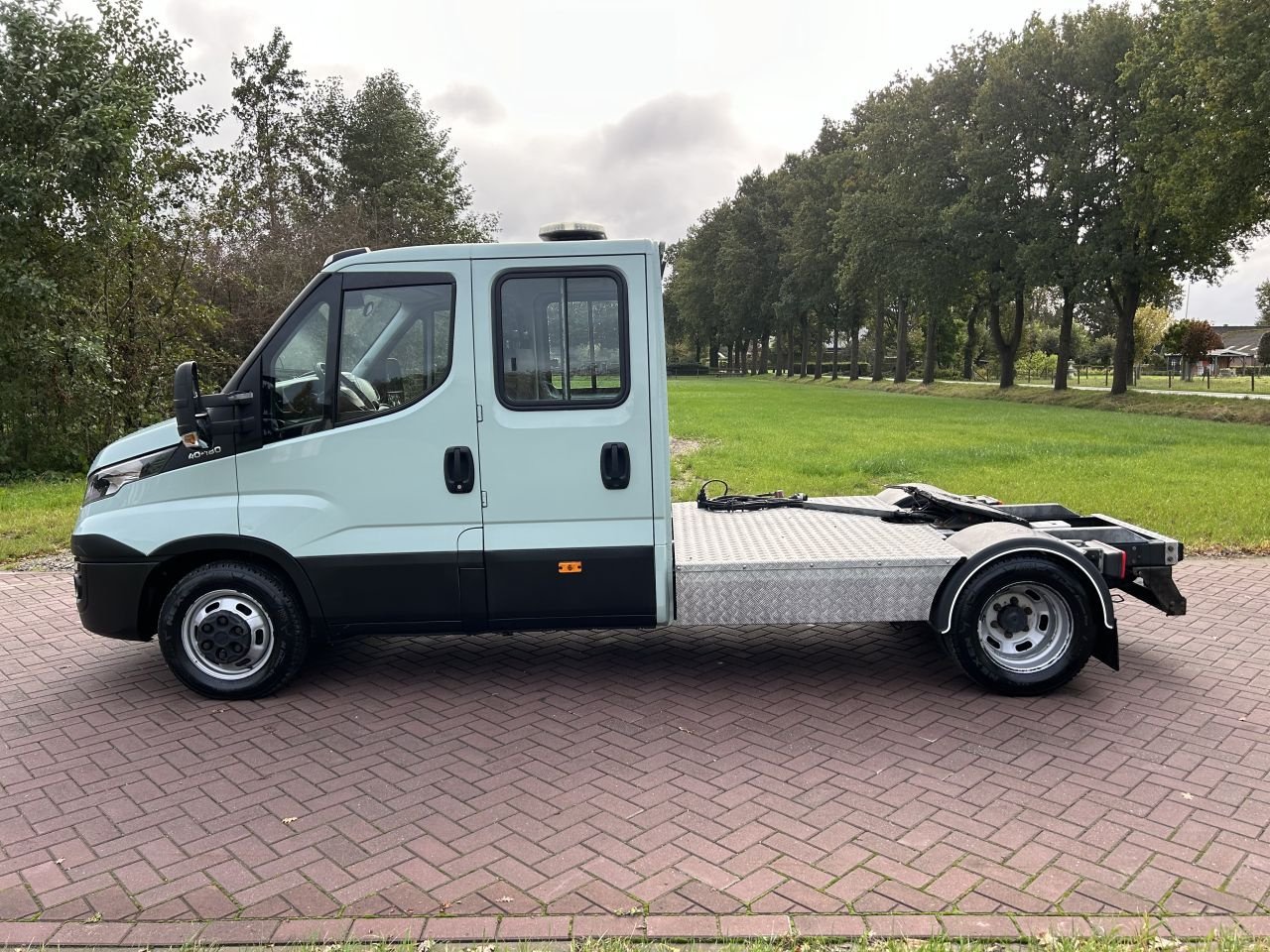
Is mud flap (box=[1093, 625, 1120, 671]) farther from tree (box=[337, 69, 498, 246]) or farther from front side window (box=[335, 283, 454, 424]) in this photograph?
tree (box=[337, 69, 498, 246])

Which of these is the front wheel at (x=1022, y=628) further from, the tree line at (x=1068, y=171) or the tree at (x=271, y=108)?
→ the tree at (x=271, y=108)

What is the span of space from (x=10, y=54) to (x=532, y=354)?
1346cm

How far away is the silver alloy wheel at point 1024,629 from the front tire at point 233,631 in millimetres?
3918

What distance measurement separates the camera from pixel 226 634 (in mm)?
5297

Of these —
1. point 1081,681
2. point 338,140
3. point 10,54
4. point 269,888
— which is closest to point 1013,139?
point 338,140

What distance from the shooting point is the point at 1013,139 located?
36344 mm

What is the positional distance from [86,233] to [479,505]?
12.9 metres

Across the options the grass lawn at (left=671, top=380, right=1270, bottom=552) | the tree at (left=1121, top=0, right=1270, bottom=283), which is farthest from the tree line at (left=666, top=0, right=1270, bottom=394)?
the grass lawn at (left=671, top=380, right=1270, bottom=552)

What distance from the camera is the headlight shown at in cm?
524

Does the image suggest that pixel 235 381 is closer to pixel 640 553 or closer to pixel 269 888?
pixel 640 553

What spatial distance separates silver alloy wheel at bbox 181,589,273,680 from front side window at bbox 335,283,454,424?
4.05 feet

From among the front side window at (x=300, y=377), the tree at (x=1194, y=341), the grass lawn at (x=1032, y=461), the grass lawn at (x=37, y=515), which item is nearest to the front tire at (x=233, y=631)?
the front side window at (x=300, y=377)

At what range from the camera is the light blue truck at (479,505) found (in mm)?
5098

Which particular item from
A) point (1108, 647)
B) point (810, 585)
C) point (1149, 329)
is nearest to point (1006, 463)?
point (1108, 647)
